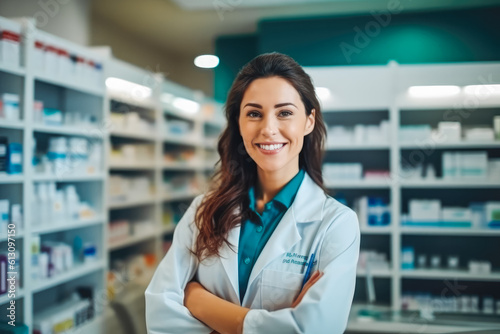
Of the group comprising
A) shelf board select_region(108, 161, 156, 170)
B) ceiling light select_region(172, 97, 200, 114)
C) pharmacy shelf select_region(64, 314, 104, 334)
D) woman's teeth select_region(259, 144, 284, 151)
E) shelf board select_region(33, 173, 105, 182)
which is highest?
ceiling light select_region(172, 97, 200, 114)

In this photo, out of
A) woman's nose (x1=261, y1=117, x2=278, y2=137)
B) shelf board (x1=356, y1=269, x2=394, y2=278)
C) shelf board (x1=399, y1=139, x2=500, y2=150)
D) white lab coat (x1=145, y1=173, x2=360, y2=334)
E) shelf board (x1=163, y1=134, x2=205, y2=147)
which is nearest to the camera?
white lab coat (x1=145, y1=173, x2=360, y2=334)

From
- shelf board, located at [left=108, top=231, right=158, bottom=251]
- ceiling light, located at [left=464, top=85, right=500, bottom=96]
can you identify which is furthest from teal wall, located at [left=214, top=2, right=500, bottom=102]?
shelf board, located at [left=108, top=231, right=158, bottom=251]

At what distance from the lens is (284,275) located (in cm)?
122

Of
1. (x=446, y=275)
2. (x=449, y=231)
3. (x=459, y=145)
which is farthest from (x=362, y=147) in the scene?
(x=446, y=275)

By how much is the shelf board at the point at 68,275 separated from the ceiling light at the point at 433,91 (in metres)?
2.67

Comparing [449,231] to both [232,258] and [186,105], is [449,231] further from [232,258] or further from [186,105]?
[186,105]

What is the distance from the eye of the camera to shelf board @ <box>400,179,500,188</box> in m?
2.36

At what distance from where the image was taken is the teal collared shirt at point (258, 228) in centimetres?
129

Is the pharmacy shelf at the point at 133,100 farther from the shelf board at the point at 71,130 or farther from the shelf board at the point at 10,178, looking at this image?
the shelf board at the point at 10,178

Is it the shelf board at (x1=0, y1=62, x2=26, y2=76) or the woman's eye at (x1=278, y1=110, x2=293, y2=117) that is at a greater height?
the shelf board at (x1=0, y1=62, x2=26, y2=76)

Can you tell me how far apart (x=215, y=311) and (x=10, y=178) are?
1.63 metres

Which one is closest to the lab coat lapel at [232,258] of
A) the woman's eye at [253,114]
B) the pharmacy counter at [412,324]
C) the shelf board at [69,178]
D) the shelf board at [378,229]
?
the woman's eye at [253,114]

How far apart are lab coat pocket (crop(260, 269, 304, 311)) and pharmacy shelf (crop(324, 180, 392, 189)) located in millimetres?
1992

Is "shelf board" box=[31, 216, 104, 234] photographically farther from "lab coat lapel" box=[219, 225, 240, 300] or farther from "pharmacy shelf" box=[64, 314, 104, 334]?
"lab coat lapel" box=[219, 225, 240, 300]
